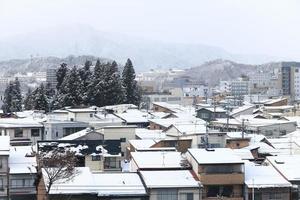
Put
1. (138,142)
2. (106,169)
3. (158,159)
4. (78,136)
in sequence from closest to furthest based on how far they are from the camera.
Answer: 1. (158,159)
2. (106,169)
3. (138,142)
4. (78,136)

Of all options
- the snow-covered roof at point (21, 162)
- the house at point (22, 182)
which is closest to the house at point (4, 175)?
the house at point (22, 182)

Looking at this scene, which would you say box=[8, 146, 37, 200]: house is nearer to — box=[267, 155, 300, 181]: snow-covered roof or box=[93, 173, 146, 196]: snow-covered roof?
box=[93, 173, 146, 196]: snow-covered roof

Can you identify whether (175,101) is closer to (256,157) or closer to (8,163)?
(256,157)

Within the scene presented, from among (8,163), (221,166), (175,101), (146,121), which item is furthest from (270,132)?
(175,101)

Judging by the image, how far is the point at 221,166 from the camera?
16594 mm

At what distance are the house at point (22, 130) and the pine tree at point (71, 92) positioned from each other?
12.1m

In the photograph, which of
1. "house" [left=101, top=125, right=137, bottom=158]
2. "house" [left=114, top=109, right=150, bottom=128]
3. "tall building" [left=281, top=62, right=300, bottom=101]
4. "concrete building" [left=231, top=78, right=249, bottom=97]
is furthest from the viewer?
"concrete building" [left=231, top=78, right=249, bottom=97]

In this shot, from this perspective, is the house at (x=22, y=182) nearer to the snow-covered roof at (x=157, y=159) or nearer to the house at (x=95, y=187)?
the house at (x=95, y=187)

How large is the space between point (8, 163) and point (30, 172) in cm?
62

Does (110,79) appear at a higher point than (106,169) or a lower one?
higher

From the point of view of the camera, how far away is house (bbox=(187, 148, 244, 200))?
16.5 m

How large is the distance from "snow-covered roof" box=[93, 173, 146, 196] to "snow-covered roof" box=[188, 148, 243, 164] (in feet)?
5.51

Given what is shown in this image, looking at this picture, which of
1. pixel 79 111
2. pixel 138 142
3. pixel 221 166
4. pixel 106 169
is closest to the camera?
pixel 221 166

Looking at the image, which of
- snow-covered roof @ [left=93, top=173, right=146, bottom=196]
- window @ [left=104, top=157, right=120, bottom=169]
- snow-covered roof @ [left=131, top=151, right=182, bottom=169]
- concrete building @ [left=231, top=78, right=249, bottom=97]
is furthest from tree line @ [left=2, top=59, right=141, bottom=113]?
concrete building @ [left=231, top=78, right=249, bottom=97]
